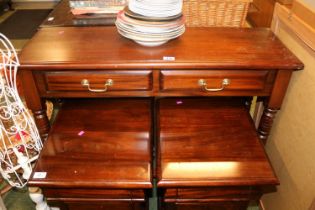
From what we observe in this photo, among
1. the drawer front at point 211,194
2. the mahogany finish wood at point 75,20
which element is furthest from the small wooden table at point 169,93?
the mahogany finish wood at point 75,20

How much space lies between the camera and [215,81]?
0.93m

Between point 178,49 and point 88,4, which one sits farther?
point 88,4

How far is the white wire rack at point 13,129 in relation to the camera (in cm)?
91

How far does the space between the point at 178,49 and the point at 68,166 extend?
54 centimetres

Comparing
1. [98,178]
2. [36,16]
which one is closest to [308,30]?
[98,178]

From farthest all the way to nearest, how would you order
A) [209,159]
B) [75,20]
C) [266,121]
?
1. [75,20]
2. [266,121]
3. [209,159]

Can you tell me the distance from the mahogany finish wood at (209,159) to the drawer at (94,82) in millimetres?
193

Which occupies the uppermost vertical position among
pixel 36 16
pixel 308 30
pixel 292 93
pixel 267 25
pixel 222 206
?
pixel 308 30

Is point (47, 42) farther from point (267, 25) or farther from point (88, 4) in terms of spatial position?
point (267, 25)

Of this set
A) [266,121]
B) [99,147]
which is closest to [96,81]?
[99,147]

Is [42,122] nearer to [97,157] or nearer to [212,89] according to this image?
[97,157]

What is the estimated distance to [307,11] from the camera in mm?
893

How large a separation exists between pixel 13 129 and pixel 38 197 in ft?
1.04

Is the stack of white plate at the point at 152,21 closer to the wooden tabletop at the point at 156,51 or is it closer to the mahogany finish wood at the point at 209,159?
the wooden tabletop at the point at 156,51
